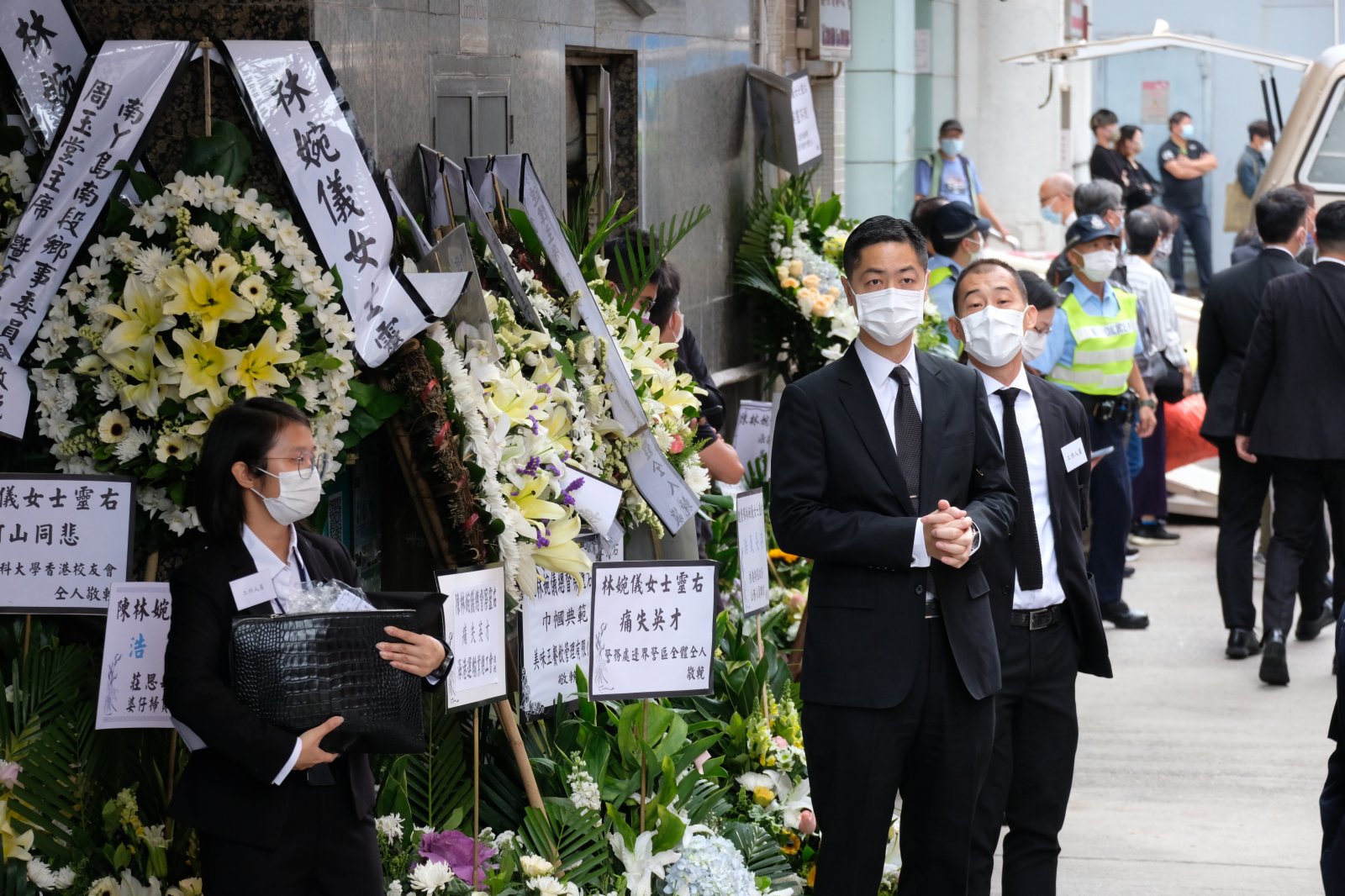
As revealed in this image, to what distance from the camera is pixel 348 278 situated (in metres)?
4.50

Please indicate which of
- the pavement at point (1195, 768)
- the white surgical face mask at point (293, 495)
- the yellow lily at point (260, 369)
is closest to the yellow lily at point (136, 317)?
the yellow lily at point (260, 369)

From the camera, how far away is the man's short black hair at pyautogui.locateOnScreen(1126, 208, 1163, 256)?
418 inches

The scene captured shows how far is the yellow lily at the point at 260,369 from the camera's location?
14.0 feet

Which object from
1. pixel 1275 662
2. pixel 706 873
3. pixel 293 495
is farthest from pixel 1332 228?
pixel 293 495

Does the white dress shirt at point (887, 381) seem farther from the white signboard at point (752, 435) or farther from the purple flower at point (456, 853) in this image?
the white signboard at point (752, 435)

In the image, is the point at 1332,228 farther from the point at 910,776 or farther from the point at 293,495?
the point at 293,495

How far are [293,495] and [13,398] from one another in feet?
3.46

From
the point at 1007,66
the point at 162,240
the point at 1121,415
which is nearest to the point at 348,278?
the point at 162,240

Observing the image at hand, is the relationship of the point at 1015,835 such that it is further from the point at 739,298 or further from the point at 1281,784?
the point at 739,298

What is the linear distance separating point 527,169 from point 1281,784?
3.94 metres

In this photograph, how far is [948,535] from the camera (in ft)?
13.6

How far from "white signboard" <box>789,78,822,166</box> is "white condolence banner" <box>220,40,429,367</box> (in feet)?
14.6

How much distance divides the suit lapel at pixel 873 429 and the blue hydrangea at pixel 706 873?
119 cm

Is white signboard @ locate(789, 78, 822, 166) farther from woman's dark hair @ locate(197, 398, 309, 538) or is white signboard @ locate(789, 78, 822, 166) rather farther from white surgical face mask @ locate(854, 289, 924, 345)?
woman's dark hair @ locate(197, 398, 309, 538)
